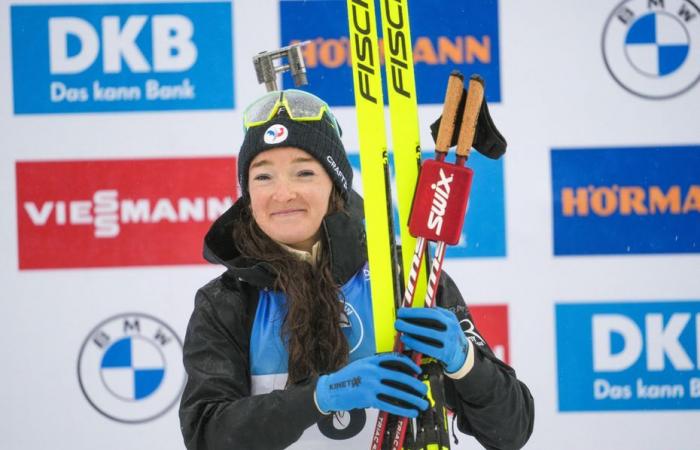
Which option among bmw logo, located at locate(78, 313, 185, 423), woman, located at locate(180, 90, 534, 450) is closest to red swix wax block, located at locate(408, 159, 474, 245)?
woman, located at locate(180, 90, 534, 450)

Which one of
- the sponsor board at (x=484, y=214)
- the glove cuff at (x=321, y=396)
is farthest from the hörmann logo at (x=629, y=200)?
the glove cuff at (x=321, y=396)

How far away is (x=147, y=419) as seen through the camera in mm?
3129

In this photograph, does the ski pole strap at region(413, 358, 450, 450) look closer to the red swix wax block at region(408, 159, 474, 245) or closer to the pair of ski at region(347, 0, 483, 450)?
the pair of ski at region(347, 0, 483, 450)

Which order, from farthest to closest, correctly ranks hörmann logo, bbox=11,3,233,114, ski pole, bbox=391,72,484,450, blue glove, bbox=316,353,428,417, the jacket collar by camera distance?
1. hörmann logo, bbox=11,3,233,114
2. the jacket collar
3. ski pole, bbox=391,72,484,450
4. blue glove, bbox=316,353,428,417

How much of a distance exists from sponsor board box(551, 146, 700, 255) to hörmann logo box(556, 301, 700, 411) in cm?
22

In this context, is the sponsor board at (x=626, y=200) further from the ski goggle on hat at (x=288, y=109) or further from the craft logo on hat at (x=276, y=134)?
the craft logo on hat at (x=276, y=134)

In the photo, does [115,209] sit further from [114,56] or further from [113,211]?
[114,56]

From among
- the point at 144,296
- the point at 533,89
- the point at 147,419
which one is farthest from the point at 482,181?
the point at 147,419

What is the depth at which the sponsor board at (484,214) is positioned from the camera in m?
3.13

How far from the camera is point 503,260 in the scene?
313 centimetres

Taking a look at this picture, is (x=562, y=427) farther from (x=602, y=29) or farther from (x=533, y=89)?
(x=602, y=29)

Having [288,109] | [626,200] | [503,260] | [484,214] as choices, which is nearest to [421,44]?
[484,214]

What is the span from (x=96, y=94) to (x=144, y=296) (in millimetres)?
733

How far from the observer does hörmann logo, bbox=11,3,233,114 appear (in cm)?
310
